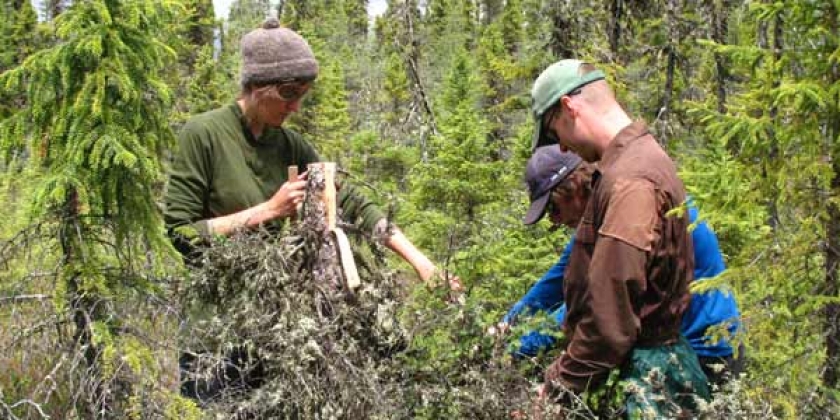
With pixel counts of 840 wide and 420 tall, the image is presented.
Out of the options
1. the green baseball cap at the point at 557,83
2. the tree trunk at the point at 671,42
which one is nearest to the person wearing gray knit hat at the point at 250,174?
the green baseball cap at the point at 557,83

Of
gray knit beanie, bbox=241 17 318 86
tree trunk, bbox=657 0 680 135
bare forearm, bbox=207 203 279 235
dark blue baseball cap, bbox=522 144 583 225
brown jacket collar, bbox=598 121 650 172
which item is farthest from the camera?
tree trunk, bbox=657 0 680 135

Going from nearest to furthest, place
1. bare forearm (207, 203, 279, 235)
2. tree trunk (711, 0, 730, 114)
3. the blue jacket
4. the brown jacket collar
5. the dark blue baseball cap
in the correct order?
the brown jacket collar
the blue jacket
the dark blue baseball cap
bare forearm (207, 203, 279, 235)
tree trunk (711, 0, 730, 114)

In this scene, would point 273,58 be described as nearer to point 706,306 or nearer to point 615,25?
point 706,306

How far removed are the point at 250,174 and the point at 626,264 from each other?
195cm

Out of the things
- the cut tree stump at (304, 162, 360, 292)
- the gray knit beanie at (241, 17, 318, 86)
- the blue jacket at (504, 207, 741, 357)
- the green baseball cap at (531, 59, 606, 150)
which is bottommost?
the blue jacket at (504, 207, 741, 357)

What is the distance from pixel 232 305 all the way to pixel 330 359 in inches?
20.6

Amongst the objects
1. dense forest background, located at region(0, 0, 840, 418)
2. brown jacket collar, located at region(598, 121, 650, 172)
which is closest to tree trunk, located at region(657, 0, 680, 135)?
dense forest background, located at region(0, 0, 840, 418)

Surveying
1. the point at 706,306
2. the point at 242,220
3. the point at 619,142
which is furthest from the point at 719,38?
the point at 242,220

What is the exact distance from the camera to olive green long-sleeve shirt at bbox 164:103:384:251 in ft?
11.9

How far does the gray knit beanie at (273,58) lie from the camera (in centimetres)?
370

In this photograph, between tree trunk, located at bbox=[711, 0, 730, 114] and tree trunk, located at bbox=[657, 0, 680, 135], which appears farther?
tree trunk, located at bbox=[711, 0, 730, 114]

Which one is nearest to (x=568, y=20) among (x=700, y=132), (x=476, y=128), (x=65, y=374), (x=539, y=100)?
(x=476, y=128)

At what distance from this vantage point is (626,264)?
278 centimetres

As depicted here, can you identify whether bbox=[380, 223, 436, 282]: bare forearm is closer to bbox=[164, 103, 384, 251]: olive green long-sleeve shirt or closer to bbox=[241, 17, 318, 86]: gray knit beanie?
bbox=[164, 103, 384, 251]: olive green long-sleeve shirt
